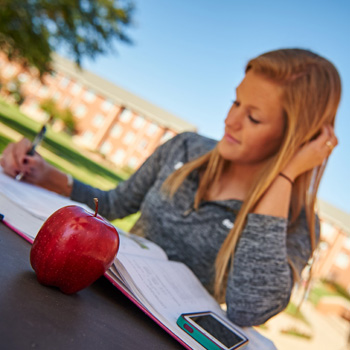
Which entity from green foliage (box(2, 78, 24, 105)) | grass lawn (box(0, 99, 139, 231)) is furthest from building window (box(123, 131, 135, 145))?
grass lawn (box(0, 99, 139, 231))

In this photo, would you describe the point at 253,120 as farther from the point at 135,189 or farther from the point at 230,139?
the point at 135,189

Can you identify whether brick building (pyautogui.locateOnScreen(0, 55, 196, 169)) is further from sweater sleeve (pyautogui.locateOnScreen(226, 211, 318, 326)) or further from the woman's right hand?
sweater sleeve (pyautogui.locateOnScreen(226, 211, 318, 326))

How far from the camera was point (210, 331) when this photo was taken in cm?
75

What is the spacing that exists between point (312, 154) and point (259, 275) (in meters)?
0.51

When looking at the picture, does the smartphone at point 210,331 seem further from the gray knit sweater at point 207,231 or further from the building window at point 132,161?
the building window at point 132,161

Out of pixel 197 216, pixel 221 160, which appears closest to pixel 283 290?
pixel 197 216

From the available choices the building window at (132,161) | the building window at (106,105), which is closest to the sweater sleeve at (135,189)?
the building window at (132,161)

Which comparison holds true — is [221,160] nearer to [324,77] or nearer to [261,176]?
[261,176]

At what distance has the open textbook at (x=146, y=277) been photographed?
0.73 m

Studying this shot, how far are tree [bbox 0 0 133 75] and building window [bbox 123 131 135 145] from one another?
2225 cm

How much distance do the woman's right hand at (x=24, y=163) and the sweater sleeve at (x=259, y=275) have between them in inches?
31.9

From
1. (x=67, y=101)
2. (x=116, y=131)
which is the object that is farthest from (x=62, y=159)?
(x=67, y=101)

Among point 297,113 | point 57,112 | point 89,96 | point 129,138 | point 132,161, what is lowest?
point 132,161

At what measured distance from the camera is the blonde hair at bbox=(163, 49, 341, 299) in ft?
4.27
